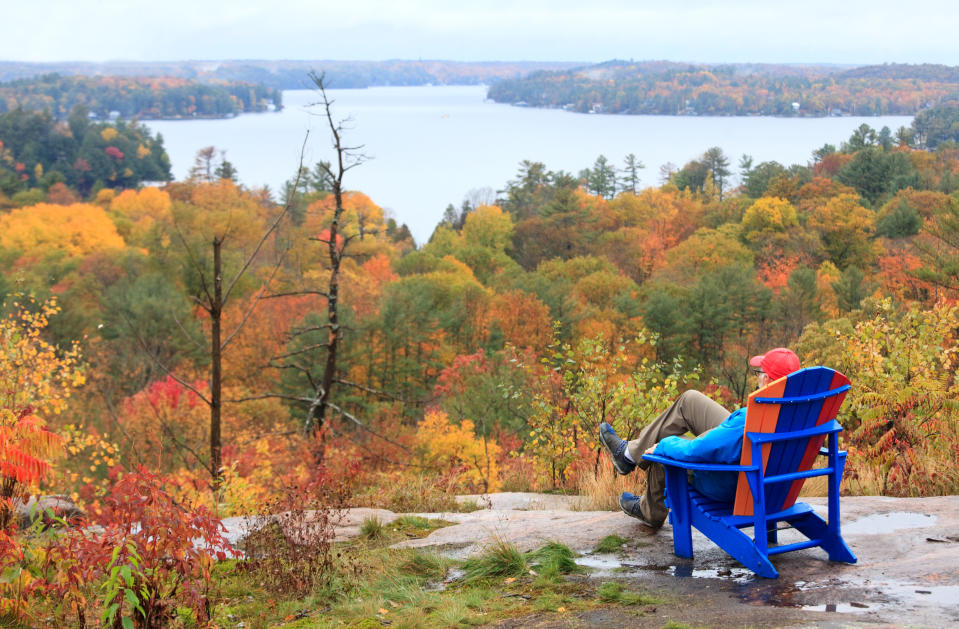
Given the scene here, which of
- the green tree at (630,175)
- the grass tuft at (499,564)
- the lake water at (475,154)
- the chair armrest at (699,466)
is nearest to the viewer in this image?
the chair armrest at (699,466)

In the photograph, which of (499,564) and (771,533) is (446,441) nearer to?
(499,564)

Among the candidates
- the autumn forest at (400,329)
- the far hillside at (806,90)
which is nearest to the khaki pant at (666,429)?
the autumn forest at (400,329)

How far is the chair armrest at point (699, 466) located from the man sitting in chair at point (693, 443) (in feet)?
0.12

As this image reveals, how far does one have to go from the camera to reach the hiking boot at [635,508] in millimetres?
5695

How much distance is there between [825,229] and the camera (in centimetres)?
6531

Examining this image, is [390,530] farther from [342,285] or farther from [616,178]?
[616,178]

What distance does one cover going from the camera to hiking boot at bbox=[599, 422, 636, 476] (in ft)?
18.5

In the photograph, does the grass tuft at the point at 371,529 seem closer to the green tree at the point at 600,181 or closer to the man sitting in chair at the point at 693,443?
the man sitting in chair at the point at 693,443

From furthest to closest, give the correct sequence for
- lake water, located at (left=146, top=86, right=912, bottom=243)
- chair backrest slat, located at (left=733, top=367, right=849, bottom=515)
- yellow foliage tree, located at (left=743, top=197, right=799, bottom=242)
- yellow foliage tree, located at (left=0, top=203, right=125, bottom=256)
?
1. lake water, located at (left=146, top=86, right=912, bottom=243)
2. yellow foliage tree, located at (left=0, top=203, right=125, bottom=256)
3. yellow foliage tree, located at (left=743, top=197, right=799, bottom=242)
4. chair backrest slat, located at (left=733, top=367, right=849, bottom=515)

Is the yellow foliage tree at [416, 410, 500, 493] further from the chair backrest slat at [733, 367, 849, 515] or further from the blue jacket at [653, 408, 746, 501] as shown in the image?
the chair backrest slat at [733, 367, 849, 515]

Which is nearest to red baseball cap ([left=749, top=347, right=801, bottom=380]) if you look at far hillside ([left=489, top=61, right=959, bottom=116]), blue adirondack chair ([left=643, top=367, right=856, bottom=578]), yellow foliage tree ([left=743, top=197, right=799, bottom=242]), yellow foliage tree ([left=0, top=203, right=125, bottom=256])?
blue adirondack chair ([left=643, top=367, right=856, bottom=578])

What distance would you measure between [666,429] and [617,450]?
14.8 inches

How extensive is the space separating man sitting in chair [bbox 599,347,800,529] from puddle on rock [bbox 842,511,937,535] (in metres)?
1.02

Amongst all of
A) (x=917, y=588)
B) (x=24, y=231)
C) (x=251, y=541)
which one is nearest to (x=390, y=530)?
(x=251, y=541)
